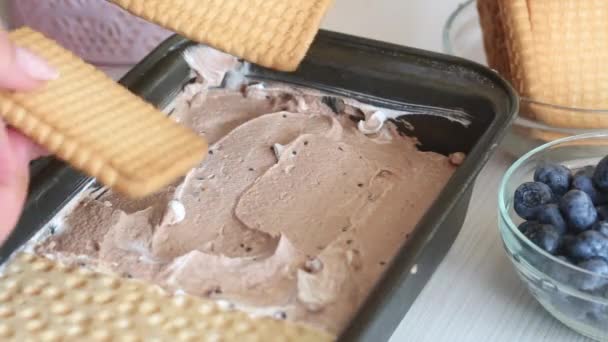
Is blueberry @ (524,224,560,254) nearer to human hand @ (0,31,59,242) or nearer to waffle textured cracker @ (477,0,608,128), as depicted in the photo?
waffle textured cracker @ (477,0,608,128)

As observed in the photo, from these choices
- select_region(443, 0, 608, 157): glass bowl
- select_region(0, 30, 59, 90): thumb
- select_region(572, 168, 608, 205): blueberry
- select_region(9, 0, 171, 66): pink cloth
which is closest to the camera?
select_region(0, 30, 59, 90): thumb

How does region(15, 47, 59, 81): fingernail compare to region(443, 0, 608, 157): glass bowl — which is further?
region(443, 0, 608, 157): glass bowl

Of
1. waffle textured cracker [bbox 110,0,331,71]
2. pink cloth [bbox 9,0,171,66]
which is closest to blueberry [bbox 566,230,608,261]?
waffle textured cracker [bbox 110,0,331,71]

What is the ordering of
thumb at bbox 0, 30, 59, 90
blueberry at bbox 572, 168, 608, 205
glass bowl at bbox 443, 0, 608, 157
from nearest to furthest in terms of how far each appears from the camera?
thumb at bbox 0, 30, 59, 90 < blueberry at bbox 572, 168, 608, 205 < glass bowl at bbox 443, 0, 608, 157

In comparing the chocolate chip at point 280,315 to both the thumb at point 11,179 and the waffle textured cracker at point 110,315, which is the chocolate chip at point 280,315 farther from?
the thumb at point 11,179

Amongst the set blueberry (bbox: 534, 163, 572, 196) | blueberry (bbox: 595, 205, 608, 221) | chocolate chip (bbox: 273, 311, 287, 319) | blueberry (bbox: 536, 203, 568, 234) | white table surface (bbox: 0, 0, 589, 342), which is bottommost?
white table surface (bbox: 0, 0, 589, 342)

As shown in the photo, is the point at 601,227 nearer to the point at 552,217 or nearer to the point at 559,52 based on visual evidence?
the point at 552,217

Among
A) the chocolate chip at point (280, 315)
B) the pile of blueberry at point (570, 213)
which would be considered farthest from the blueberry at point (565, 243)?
the chocolate chip at point (280, 315)
